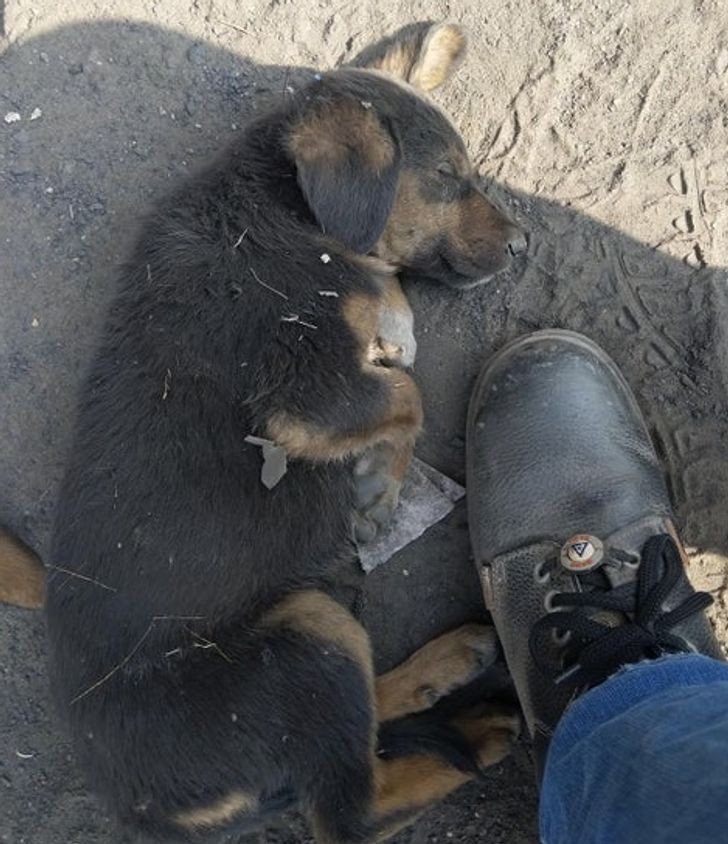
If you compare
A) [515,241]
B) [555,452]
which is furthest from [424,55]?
[555,452]

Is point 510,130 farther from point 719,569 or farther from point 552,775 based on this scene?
point 552,775

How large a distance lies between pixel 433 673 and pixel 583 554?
68cm

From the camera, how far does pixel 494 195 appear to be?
3250mm

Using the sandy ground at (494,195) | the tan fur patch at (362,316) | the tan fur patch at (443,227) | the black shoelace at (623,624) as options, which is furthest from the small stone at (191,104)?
the black shoelace at (623,624)

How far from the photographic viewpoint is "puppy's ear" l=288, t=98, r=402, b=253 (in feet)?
8.72

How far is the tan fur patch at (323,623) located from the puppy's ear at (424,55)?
183cm

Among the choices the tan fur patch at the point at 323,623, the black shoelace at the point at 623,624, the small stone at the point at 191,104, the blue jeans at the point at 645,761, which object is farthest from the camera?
the small stone at the point at 191,104

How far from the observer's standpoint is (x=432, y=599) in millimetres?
3262

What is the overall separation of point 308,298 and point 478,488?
0.90 meters

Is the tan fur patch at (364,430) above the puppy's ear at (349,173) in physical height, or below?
below

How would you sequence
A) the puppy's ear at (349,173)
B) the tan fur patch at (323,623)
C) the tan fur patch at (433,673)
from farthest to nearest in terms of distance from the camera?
1. the tan fur patch at (433,673)
2. the tan fur patch at (323,623)
3. the puppy's ear at (349,173)

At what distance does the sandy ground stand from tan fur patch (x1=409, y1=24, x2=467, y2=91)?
0.08 metres

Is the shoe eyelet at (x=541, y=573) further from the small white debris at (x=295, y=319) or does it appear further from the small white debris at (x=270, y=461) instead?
the small white debris at (x=295, y=319)

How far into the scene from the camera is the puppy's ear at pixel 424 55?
3125mm
